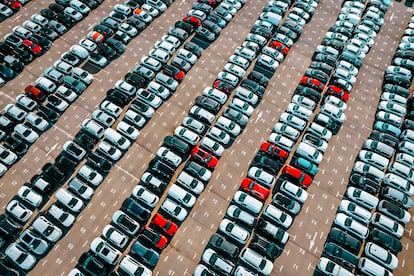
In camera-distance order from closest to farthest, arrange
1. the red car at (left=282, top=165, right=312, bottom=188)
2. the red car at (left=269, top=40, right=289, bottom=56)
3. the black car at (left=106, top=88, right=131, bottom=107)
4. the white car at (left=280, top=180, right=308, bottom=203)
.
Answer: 1. the white car at (left=280, top=180, right=308, bottom=203)
2. the red car at (left=282, top=165, right=312, bottom=188)
3. the black car at (left=106, top=88, right=131, bottom=107)
4. the red car at (left=269, top=40, right=289, bottom=56)

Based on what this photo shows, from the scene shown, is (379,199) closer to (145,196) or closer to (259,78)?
(259,78)

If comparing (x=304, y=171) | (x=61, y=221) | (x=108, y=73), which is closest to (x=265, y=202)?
(x=304, y=171)

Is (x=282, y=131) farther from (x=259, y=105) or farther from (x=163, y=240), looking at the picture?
(x=163, y=240)

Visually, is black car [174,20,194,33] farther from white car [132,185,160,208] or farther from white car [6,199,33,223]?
white car [6,199,33,223]

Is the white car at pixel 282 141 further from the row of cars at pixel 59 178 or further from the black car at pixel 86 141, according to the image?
the black car at pixel 86 141

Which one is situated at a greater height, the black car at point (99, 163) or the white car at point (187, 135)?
the white car at point (187, 135)

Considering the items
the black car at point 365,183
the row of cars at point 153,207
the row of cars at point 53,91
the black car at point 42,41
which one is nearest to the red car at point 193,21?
the row of cars at point 53,91

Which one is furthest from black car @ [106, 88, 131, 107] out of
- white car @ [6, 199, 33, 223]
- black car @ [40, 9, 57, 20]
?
black car @ [40, 9, 57, 20]
